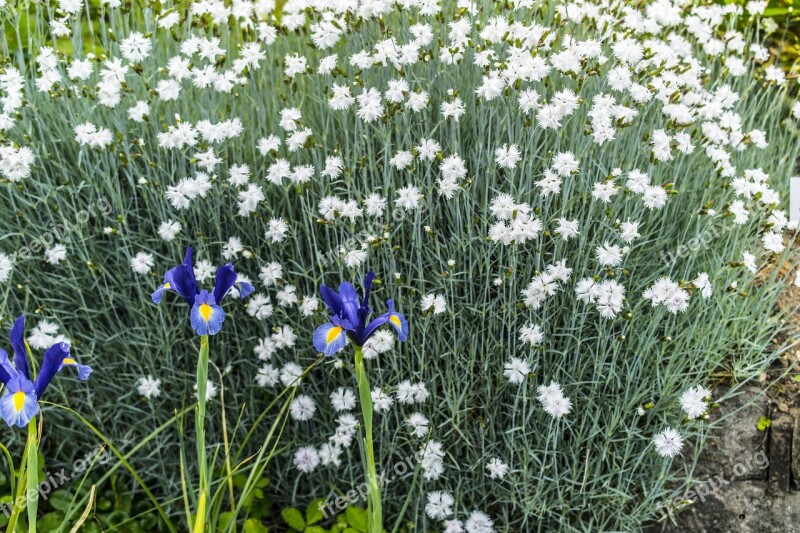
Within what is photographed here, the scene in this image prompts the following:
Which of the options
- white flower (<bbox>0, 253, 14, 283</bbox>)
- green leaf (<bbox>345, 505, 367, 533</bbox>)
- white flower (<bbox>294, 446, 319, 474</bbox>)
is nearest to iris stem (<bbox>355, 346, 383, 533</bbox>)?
green leaf (<bbox>345, 505, 367, 533</bbox>)

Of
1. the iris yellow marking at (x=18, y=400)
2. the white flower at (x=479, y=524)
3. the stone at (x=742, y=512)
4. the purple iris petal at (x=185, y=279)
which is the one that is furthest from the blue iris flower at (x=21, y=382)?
the stone at (x=742, y=512)

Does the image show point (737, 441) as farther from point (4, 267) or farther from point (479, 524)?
point (4, 267)

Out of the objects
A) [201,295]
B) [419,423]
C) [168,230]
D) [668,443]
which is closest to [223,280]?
[201,295]

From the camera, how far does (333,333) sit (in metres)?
1.76

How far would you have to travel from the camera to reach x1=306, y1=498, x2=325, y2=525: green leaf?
2730mm

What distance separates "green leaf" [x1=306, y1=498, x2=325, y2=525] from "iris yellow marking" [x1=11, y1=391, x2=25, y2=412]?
4.37ft

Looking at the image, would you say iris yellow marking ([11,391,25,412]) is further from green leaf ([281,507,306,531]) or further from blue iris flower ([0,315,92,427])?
green leaf ([281,507,306,531])

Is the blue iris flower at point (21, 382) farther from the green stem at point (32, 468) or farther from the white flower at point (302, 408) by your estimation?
the white flower at point (302, 408)

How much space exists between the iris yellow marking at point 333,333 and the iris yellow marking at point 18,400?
633mm

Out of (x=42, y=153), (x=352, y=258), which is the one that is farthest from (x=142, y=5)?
(x=352, y=258)

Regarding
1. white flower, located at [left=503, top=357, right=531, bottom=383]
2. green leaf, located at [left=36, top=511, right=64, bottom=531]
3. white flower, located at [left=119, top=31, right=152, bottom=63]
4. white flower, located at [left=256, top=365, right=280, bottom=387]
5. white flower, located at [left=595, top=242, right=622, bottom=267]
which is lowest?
green leaf, located at [left=36, top=511, right=64, bottom=531]

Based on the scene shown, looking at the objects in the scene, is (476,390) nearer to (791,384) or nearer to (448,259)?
(448,259)

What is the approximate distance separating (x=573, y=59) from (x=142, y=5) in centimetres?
172

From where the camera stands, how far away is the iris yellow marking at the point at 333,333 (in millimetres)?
1744
